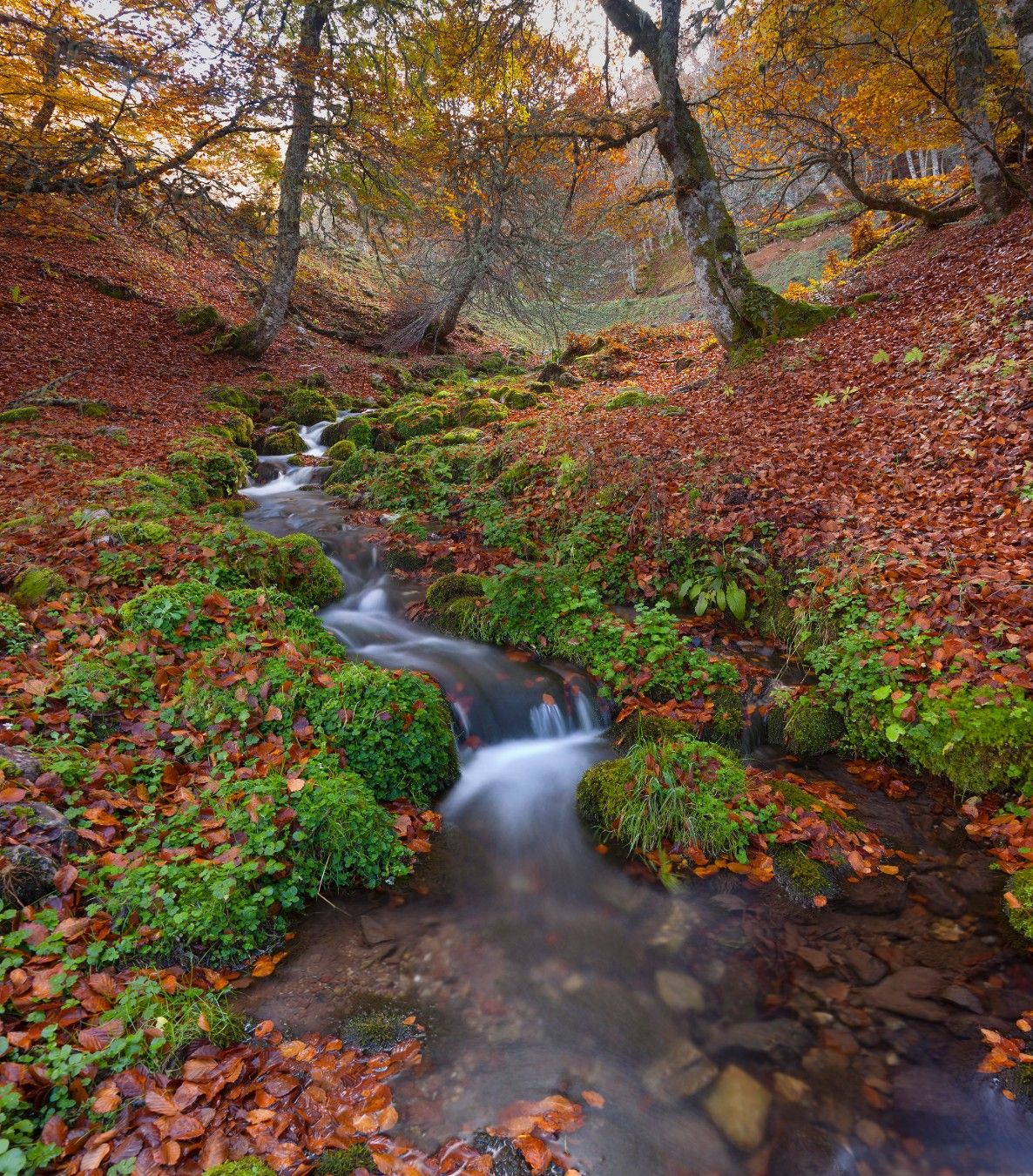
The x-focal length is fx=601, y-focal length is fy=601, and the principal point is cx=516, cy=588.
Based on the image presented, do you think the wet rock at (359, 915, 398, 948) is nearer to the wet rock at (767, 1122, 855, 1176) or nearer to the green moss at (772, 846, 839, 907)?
the wet rock at (767, 1122, 855, 1176)

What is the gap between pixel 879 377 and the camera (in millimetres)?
8227

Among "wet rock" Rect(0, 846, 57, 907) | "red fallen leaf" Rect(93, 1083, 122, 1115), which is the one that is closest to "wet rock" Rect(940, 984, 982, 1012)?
"red fallen leaf" Rect(93, 1083, 122, 1115)

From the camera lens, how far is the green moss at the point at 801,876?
3.60 m

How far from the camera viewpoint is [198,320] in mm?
14625

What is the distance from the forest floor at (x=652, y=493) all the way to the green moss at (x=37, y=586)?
104 mm

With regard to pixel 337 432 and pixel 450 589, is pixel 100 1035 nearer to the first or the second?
pixel 450 589

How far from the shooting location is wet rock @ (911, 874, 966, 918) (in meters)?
3.46

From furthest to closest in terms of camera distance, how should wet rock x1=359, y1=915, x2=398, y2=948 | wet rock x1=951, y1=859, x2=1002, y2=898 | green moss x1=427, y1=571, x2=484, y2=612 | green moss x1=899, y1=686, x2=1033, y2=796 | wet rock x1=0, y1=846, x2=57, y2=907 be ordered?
1. green moss x1=427, y1=571, x2=484, y2=612
2. green moss x1=899, y1=686, x2=1033, y2=796
3. wet rock x1=951, y1=859, x2=1002, y2=898
4. wet rock x1=359, y1=915, x2=398, y2=948
5. wet rock x1=0, y1=846, x2=57, y2=907

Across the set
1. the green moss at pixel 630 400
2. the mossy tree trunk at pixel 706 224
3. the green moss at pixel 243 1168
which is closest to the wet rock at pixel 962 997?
the green moss at pixel 243 1168

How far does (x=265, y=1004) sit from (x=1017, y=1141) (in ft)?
10.6

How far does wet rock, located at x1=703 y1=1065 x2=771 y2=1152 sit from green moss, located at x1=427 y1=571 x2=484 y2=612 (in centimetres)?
Result: 469

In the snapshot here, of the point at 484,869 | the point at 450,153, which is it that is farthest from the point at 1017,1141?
the point at 450,153

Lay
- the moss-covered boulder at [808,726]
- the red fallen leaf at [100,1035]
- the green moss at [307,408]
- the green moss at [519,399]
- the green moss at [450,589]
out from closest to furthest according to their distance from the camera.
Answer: the red fallen leaf at [100,1035] → the moss-covered boulder at [808,726] → the green moss at [450,589] → the green moss at [307,408] → the green moss at [519,399]

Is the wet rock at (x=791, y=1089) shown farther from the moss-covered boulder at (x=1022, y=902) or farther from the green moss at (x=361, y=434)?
the green moss at (x=361, y=434)
